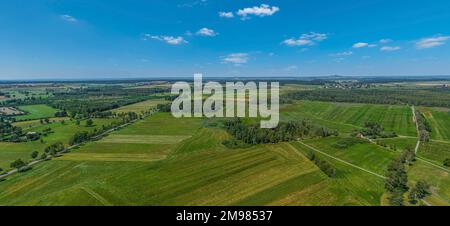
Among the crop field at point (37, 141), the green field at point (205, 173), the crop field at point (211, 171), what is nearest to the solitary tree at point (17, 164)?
the crop field at point (37, 141)

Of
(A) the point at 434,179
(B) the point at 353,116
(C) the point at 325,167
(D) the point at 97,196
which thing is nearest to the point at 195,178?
(D) the point at 97,196

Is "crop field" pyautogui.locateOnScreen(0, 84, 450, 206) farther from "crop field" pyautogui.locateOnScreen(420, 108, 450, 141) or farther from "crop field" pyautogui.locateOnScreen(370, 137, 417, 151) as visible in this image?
"crop field" pyautogui.locateOnScreen(420, 108, 450, 141)

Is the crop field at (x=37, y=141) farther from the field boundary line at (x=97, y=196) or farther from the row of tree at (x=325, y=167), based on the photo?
the row of tree at (x=325, y=167)

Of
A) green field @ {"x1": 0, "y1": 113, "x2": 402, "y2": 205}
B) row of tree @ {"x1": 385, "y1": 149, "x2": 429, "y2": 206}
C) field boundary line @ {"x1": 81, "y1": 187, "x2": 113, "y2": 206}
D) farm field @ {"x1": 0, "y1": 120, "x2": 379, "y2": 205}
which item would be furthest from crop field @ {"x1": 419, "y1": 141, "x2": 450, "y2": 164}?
field boundary line @ {"x1": 81, "y1": 187, "x2": 113, "y2": 206}

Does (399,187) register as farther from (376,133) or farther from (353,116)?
(353,116)

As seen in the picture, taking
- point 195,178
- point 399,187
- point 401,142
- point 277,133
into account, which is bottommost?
point 399,187

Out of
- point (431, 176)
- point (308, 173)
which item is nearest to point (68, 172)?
point (308, 173)
